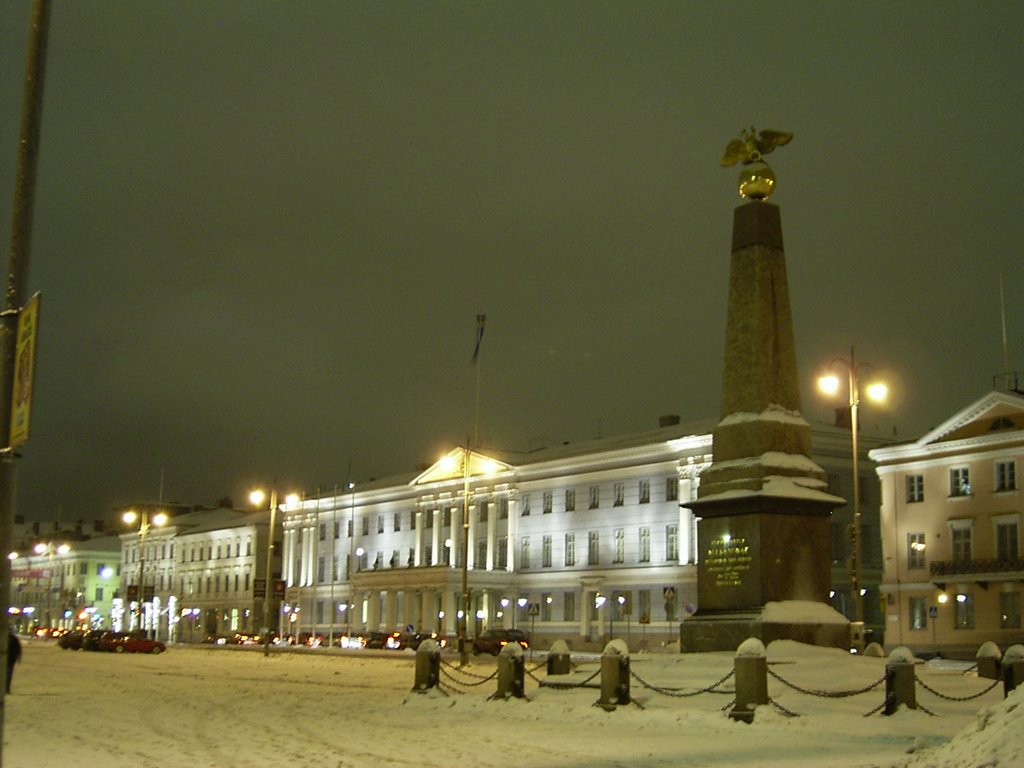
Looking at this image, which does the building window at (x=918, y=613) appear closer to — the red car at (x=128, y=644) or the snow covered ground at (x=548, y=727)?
the red car at (x=128, y=644)

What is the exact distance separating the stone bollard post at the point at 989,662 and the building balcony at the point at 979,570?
34.6 m

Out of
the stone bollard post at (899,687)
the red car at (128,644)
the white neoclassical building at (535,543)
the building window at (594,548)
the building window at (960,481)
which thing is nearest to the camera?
the stone bollard post at (899,687)

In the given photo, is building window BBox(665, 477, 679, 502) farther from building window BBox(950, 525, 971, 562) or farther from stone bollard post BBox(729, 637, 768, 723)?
stone bollard post BBox(729, 637, 768, 723)

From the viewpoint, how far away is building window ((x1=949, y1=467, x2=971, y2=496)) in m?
60.4

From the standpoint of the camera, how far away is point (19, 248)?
8.87m

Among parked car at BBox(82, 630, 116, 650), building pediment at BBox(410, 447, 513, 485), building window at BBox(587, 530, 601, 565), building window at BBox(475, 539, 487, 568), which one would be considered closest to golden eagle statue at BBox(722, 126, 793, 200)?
parked car at BBox(82, 630, 116, 650)

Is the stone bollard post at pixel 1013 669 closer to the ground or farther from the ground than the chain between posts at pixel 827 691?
farther from the ground

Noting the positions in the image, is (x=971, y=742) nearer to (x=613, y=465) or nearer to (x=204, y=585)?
(x=613, y=465)

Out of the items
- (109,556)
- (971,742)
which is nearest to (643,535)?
(971,742)

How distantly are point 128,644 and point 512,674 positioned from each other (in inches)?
1687

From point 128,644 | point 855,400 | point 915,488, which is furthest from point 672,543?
point 855,400

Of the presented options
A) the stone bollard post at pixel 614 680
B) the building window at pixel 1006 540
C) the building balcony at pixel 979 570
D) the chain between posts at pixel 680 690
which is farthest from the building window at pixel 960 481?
the stone bollard post at pixel 614 680

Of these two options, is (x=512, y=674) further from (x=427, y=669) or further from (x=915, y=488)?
(x=915, y=488)

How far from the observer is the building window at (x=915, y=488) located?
62.6 meters
